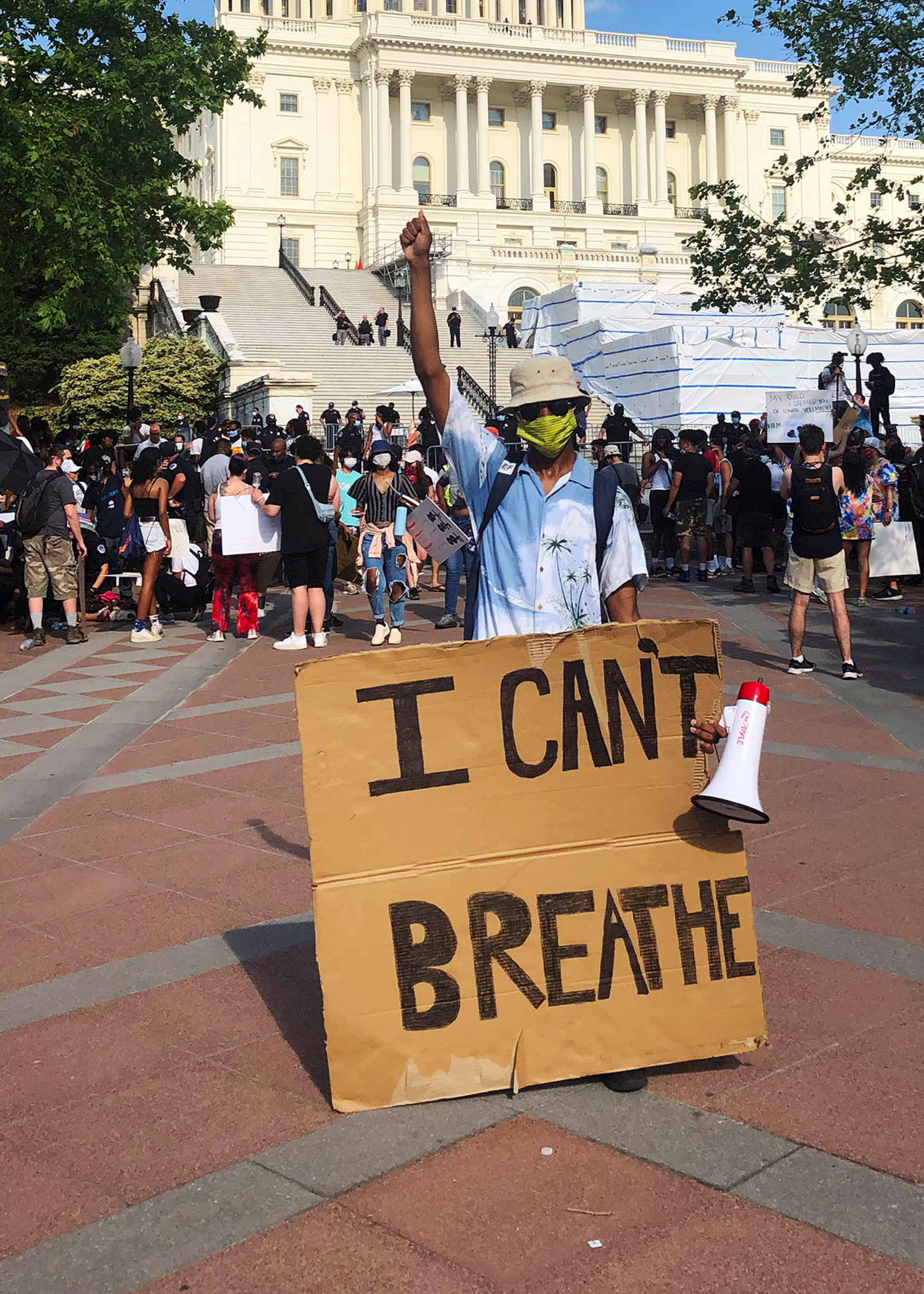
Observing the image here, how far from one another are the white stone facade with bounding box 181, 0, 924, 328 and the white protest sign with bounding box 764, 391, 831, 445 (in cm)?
5483

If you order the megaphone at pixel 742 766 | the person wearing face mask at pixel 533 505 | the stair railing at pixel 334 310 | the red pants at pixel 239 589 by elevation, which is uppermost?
the stair railing at pixel 334 310

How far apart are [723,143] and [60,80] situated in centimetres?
6072

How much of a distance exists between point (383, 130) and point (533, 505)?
7420 cm

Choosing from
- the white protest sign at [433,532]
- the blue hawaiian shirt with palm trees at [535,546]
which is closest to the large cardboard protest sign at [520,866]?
the blue hawaiian shirt with palm trees at [535,546]

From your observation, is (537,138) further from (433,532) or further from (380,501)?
(433,532)

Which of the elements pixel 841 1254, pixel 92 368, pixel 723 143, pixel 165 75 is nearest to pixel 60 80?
pixel 165 75

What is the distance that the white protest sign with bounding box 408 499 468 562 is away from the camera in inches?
263

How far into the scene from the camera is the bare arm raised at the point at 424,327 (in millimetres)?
3803

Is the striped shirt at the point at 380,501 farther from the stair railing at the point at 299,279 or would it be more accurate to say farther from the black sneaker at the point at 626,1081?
the stair railing at the point at 299,279

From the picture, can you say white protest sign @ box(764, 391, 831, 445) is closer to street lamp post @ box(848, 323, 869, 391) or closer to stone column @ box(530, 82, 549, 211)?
street lamp post @ box(848, 323, 869, 391)

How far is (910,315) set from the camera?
3155 inches

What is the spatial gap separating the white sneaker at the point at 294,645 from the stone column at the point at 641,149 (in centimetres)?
6895

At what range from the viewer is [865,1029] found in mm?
3893

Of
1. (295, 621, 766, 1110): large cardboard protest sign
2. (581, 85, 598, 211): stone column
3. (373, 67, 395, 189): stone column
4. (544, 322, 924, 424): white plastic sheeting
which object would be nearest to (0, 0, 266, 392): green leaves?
(544, 322, 924, 424): white plastic sheeting
